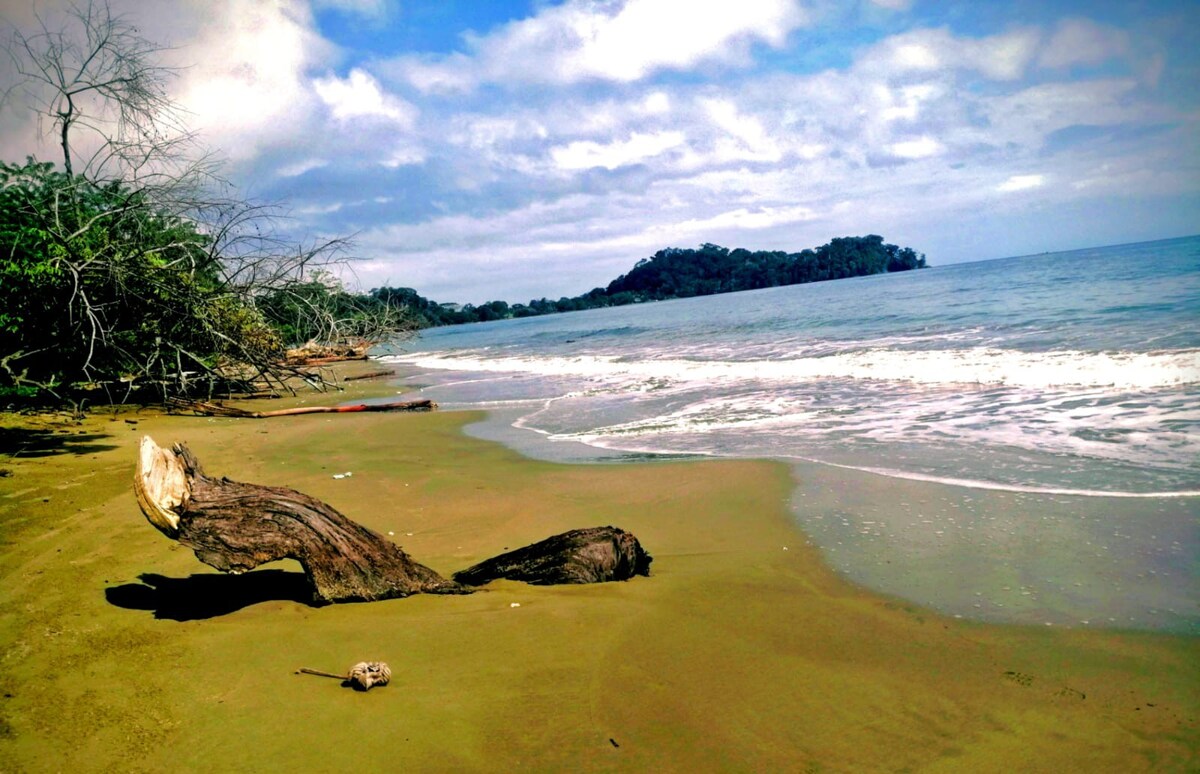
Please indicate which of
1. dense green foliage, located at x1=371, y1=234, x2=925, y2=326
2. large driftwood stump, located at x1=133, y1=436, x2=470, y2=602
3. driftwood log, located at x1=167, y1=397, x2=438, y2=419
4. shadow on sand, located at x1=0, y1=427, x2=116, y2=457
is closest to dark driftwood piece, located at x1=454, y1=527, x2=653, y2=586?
large driftwood stump, located at x1=133, y1=436, x2=470, y2=602

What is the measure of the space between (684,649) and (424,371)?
84.8 ft

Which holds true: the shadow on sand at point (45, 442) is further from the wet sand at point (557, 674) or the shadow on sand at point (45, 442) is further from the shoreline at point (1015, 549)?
the shoreline at point (1015, 549)

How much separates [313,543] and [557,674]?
5.36 feet

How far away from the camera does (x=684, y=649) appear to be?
3459 millimetres

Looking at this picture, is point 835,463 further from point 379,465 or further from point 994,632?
point 379,465

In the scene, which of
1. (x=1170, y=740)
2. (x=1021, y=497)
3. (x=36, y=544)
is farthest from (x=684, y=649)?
(x=36, y=544)

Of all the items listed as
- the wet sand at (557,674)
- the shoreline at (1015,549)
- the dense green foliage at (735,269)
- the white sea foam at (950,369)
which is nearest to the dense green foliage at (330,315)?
the white sea foam at (950,369)

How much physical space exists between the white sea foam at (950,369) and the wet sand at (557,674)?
26.9 feet

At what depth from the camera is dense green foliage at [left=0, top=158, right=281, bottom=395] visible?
9.41m

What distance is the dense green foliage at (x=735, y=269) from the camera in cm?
11275

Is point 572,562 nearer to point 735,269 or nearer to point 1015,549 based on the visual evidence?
point 1015,549

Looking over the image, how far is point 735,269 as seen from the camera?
390ft

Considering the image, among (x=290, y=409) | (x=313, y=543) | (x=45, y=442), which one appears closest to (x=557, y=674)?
(x=313, y=543)

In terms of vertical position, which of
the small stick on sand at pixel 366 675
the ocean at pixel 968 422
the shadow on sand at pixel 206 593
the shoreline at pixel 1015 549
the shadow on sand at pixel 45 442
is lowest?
the shoreline at pixel 1015 549
